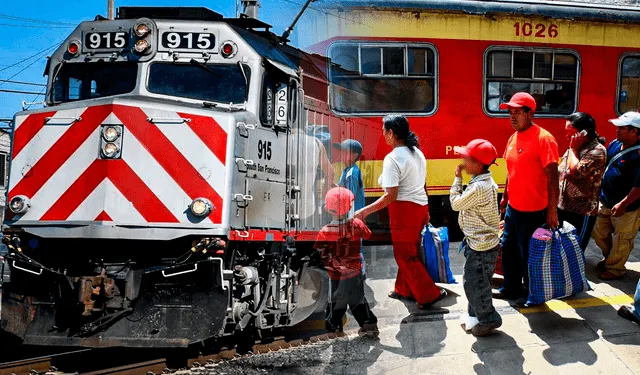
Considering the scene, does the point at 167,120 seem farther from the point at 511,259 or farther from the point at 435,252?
the point at 511,259

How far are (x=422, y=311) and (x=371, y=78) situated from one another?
304cm

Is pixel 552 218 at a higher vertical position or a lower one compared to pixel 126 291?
higher

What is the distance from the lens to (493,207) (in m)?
4.55

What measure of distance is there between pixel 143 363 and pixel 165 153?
1755mm

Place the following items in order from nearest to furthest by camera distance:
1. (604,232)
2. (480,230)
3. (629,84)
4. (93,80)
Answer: (480,230) < (93,80) < (604,232) < (629,84)

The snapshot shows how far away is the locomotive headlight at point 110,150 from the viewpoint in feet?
16.3

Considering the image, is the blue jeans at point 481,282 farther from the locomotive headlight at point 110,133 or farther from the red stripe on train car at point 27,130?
the red stripe on train car at point 27,130

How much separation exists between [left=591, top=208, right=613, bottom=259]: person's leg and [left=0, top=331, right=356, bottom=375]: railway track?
108 inches

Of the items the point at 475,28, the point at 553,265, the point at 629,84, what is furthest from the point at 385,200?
the point at 629,84

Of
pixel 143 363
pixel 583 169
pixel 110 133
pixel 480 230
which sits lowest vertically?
pixel 143 363

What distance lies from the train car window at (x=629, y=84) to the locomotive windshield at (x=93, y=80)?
6.48 metres

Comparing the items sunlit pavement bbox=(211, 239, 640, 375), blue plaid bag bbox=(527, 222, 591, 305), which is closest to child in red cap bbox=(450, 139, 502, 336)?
sunlit pavement bbox=(211, 239, 640, 375)

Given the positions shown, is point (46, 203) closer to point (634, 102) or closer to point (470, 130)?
point (470, 130)

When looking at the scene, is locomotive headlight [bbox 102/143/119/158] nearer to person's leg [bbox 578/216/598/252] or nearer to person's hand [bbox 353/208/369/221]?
person's hand [bbox 353/208/369/221]
